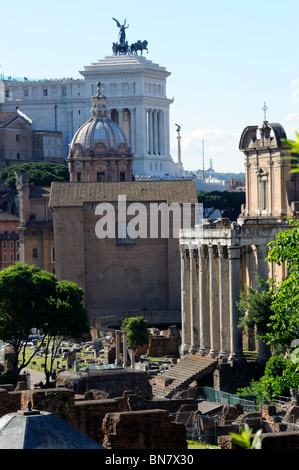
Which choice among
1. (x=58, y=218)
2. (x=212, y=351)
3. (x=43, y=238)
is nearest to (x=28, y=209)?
(x=43, y=238)

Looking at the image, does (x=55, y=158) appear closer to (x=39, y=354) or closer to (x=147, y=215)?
(x=147, y=215)

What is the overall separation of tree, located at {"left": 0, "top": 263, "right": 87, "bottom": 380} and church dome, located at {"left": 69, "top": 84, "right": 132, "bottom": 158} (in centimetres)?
3725

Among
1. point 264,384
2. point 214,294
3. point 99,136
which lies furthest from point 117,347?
point 99,136

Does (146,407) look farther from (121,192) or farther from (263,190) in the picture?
(121,192)

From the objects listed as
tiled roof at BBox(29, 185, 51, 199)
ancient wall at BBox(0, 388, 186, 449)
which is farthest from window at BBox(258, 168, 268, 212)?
ancient wall at BBox(0, 388, 186, 449)

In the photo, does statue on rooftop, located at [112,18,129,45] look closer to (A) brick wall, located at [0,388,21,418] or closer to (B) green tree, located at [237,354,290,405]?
(B) green tree, located at [237,354,290,405]

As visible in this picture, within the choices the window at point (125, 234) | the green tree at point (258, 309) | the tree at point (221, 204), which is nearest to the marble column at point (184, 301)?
the green tree at point (258, 309)

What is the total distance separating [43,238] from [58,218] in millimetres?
8372

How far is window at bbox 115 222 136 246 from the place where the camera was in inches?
3248

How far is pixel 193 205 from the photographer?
81.7 m

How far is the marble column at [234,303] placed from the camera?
1980 inches

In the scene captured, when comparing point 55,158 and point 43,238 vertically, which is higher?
point 55,158

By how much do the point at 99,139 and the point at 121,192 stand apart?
18.5 m

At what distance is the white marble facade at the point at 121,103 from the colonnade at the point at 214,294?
3764 inches
